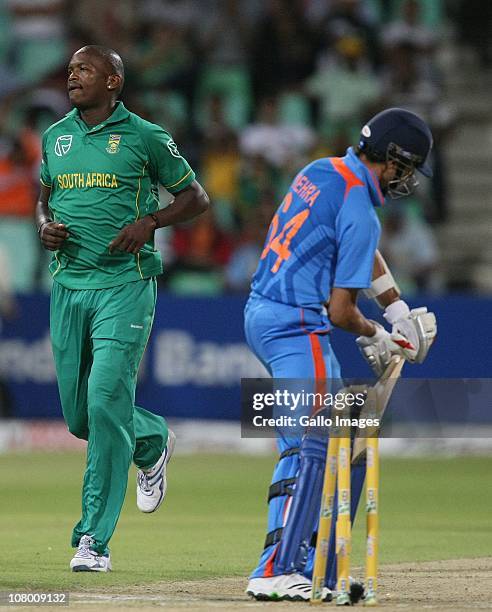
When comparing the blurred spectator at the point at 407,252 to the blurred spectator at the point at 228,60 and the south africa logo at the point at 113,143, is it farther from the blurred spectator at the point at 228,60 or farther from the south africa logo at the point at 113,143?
the south africa logo at the point at 113,143

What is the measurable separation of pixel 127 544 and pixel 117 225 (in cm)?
182

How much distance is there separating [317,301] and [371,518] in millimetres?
951

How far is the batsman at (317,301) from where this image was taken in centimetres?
555

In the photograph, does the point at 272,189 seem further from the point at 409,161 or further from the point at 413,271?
the point at 409,161

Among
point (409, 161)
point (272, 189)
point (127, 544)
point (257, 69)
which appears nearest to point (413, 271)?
point (272, 189)

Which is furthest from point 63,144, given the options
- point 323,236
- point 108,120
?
point 323,236

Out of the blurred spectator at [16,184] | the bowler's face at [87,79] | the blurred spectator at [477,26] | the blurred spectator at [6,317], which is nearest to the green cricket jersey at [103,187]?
the bowler's face at [87,79]

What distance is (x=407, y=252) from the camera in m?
15.6

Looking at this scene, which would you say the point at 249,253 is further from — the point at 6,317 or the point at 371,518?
the point at 371,518

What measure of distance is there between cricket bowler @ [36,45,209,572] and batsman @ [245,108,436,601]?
78 cm

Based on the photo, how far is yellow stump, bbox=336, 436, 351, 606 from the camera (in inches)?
206

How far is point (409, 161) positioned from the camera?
582 centimetres

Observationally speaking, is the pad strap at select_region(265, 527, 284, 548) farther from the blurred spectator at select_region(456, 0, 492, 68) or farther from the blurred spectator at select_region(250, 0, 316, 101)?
the blurred spectator at select_region(456, 0, 492, 68)

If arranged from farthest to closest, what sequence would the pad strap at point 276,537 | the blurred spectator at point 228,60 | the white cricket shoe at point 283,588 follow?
the blurred spectator at point 228,60 < the pad strap at point 276,537 < the white cricket shoe at point 283,588
